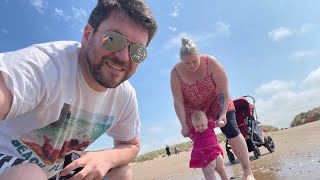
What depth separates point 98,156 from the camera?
2344mm

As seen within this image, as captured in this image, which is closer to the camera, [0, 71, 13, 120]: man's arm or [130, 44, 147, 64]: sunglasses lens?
[0, 71, 13, 120]: man's arm

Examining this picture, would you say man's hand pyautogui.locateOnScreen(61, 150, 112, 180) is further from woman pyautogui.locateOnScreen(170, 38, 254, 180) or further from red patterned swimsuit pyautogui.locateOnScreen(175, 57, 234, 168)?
woman pyautogui.locateOnScreen(170, 38, 254, 180)

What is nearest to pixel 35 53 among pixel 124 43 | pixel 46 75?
pixel 46 75

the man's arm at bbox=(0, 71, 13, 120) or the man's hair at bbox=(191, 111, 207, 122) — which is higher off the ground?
the man's arm at bbox=(0, 71, 13, 120)

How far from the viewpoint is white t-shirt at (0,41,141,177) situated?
195 cm

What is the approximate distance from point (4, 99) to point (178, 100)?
10.7 ft

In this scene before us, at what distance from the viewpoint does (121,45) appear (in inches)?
96.0

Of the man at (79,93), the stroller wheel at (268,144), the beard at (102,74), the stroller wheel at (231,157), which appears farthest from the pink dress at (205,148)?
the stroller wheel at (268,144)

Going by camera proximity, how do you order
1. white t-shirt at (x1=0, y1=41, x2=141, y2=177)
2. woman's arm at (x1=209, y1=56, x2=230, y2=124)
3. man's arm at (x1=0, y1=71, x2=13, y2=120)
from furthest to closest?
woman's arm at (x1=209, y1=56, x2=230, y2=124) < white t-shirt at (x1=0, y1=41, x2=141, y2=177) < man's arm at (x1=0, y1=71, x2=13, y2=120)

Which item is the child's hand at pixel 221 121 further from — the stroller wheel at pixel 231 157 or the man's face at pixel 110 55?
the stroller wheel at pixel 231 157

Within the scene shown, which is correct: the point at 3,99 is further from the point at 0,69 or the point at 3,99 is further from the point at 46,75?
the point at 46,75

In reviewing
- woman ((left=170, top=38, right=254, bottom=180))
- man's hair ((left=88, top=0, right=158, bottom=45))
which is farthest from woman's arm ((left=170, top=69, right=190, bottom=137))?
man's hair ((left=88, top=0, right=158, bottom=45))

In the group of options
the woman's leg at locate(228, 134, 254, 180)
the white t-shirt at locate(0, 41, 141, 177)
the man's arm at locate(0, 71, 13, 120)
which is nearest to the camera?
A: the man's arm at locate(0, 71, 13, 120)

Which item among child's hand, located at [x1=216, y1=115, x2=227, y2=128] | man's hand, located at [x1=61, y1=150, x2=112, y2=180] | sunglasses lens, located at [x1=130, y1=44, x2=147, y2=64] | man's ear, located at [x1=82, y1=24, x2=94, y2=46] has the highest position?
man's ear, located at [x1=82, y1=24, x2=94, y2=46]
